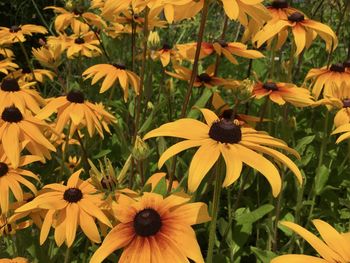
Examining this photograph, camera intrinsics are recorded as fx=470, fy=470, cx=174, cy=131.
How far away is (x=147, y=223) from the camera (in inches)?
33.3

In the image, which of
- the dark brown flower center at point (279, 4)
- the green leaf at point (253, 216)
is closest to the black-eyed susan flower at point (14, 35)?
the dark brown flower center at point (279, 4)

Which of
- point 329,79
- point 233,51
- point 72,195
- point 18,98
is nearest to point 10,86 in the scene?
point 18,98

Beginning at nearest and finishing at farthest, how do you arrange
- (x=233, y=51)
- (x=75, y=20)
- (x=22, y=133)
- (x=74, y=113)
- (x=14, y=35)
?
(x=22, y=133)
(x=74, y=113)
(x=233, y=51)
(x=14, y=35)
(x=75, y=20)

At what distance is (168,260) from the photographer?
2.54ft

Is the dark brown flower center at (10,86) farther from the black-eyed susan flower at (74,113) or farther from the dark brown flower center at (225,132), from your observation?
the dark brown flower center at (225,132)

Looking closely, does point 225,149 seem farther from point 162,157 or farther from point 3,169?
point 3,169

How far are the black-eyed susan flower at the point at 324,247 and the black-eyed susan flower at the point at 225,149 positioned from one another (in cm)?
8

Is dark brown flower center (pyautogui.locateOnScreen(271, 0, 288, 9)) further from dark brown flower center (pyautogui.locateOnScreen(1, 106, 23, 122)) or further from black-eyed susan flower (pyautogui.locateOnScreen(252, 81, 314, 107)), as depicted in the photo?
dark brown flower center (pyautogui.locateOnScreen(1, 106, 23, 122))

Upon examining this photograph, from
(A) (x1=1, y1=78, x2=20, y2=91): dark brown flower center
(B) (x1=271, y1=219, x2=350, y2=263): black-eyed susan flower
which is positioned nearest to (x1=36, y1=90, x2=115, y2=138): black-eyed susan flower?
(A) (x1=1, y1=78, x2=20, y2=91): dark brown flower center

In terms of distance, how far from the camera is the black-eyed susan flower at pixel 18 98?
1.43 m

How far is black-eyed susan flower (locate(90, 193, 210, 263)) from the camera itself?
79 cm

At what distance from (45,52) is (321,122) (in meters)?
1.20

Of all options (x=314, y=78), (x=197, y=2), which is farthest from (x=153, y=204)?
(x=314, y=78)

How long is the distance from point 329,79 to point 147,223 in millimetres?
1028
